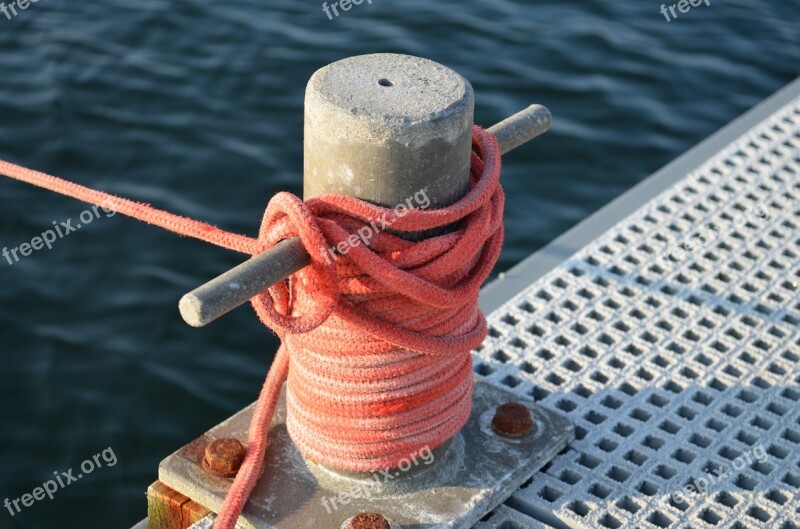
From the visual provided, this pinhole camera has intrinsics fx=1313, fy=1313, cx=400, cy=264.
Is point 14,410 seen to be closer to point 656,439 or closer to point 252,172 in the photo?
point 252,172

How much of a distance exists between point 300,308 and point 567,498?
→ 0.90 metres

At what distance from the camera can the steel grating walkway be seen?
347 centimetres

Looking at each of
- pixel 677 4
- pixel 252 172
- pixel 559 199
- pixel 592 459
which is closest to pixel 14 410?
pixel 252 172

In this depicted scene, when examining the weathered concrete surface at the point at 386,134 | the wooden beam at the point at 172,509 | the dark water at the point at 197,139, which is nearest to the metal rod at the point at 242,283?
the weathered concrete surface at the point at 386,134

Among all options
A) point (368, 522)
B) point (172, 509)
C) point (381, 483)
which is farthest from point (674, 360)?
point (172, 509)

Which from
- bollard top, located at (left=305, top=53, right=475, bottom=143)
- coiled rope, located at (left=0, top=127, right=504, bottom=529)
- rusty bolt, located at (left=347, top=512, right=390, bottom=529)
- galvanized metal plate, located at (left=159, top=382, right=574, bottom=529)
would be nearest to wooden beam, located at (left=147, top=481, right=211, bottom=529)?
galvanized metal plate, located at (left=159, top=382, right=574, bottom=529)

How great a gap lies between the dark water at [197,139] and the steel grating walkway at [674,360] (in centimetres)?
143

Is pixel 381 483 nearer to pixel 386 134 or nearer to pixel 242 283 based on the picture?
pixel 242 283

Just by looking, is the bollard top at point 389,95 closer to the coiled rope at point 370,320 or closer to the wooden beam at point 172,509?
the coiled rope at point 370,320

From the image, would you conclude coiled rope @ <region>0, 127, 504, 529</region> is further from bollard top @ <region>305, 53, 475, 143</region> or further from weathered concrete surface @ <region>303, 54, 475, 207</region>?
bollard top @ <region>305, 53, 475, 143</region>

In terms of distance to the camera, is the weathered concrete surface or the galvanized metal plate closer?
the weathered concrete surface

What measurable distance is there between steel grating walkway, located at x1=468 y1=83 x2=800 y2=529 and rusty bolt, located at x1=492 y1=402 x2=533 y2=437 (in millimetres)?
131

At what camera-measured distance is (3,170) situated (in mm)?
3748

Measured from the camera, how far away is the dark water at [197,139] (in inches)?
198
